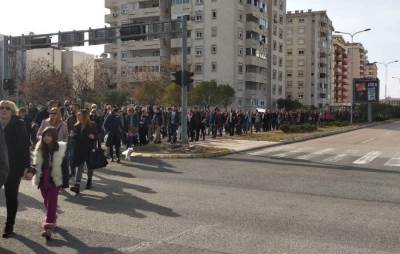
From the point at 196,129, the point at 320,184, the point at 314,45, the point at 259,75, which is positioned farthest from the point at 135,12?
the point at 320,184

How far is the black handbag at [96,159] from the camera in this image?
11352 mm

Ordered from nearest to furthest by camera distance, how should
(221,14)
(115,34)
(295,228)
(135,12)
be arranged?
(295,228) < (115,34) < (221,14) < (135,12)

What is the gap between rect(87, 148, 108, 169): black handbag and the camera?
11352 millimetres

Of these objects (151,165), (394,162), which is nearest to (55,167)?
(151,165)

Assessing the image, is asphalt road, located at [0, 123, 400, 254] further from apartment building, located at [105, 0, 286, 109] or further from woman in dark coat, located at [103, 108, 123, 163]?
apartment building, located at [105, 0, 286, 109]

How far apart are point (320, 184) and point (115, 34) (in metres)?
21.5

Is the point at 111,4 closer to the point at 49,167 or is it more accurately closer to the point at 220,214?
the point at 220,214

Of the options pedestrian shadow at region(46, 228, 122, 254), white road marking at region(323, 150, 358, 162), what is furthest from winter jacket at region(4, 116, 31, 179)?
white road marking at region(323, 150, 358, 162)

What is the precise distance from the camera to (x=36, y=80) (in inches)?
2606

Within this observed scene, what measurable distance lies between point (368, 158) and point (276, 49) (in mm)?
75709

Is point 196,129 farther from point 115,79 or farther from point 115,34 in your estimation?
point 115,79

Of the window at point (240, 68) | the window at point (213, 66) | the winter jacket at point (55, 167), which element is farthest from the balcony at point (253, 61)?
the winter jacket at point (55, 167)

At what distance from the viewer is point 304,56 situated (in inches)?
4872

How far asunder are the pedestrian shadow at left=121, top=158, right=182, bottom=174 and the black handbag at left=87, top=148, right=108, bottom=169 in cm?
359
